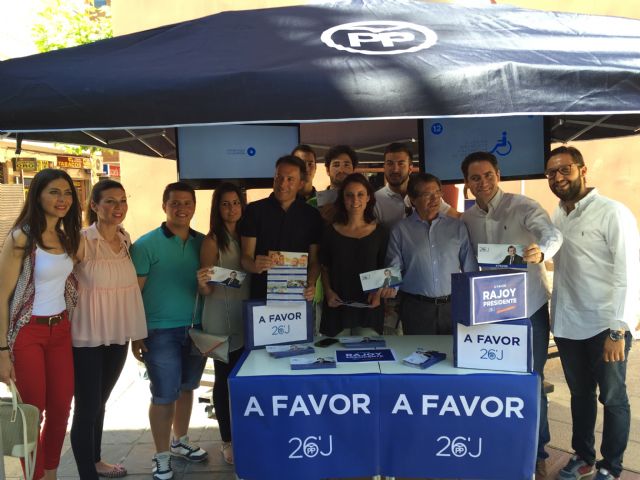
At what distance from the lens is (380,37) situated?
227 cm

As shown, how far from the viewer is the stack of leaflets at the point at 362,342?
2.84 m

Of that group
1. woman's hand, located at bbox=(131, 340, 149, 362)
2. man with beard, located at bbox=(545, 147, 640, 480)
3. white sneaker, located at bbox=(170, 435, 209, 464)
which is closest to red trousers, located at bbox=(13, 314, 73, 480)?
woman's hand, located at bbox=(131, 340, 149, 362)

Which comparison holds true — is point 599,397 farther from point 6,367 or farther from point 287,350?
point 6,367

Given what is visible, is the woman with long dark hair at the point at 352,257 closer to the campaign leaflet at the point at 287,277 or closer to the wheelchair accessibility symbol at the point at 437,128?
the campaign leaflet at the point at 287,277

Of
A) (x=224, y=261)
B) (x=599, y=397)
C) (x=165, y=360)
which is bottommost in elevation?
(x=599, y=397)

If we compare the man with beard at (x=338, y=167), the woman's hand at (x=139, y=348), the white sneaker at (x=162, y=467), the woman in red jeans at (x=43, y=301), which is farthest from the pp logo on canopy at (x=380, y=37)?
the white sneaker at (x=162, y=467)

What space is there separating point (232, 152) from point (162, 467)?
2265 mm

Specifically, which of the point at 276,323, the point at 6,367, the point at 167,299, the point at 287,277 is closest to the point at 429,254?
the point at 287,277

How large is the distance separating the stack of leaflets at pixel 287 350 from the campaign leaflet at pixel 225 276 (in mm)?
407

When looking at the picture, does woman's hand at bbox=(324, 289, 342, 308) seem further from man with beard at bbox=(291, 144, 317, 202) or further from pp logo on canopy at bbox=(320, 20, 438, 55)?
pp logo on canopy at bbox=(320, 20, 438, 55)

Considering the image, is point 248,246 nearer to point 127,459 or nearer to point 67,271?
point 67,271

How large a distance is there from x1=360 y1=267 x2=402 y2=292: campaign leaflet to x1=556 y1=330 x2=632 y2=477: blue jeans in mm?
1134

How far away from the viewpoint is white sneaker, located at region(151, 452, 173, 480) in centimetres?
319

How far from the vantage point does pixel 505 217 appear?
9.84 ft
